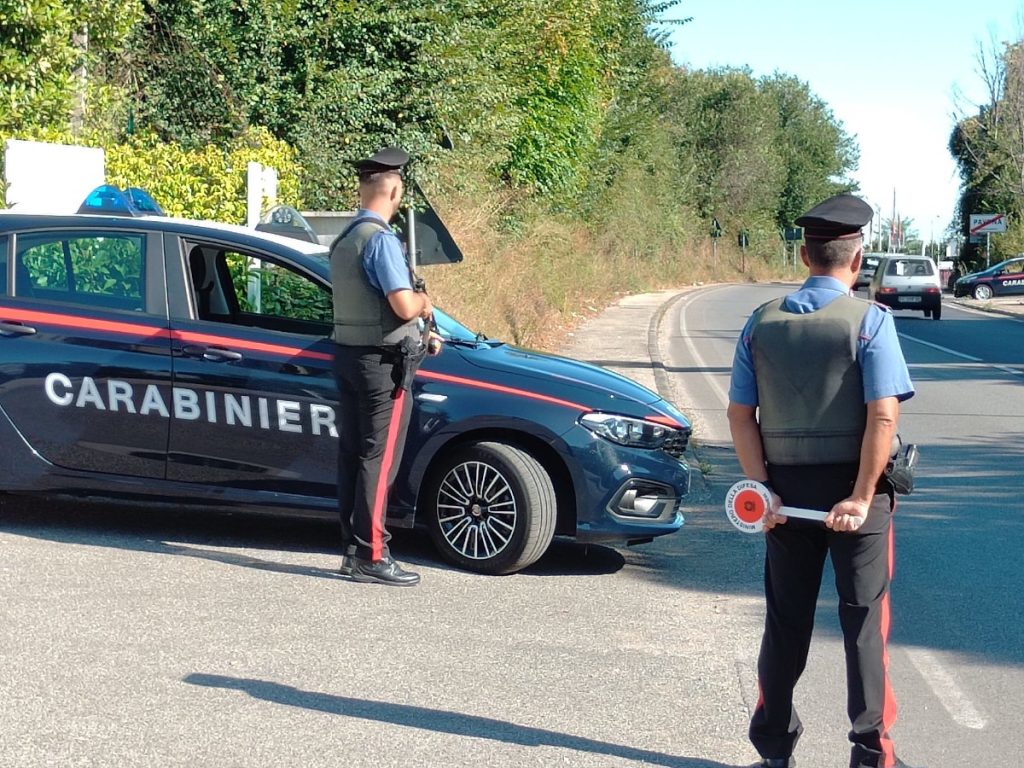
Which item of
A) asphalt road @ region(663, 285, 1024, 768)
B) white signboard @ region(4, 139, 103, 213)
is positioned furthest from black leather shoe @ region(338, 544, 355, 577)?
white signboard @ region(4, 139, 103, 213)

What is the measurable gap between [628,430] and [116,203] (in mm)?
3491

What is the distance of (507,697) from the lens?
5.16 m

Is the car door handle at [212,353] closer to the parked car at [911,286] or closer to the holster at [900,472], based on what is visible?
the holster at [900,472]

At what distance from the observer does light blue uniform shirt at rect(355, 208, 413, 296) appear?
6488 millimetres

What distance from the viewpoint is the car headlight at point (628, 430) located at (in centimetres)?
705

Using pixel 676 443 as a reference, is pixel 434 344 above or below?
above

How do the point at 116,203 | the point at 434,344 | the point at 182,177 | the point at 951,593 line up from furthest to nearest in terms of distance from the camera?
the point at 182,177
the point at 116,203
the point at 951,593
the point at 434,344

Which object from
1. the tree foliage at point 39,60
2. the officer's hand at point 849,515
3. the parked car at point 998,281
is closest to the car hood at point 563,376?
the officer's hand at point 849,515

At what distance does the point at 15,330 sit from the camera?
7301 mm

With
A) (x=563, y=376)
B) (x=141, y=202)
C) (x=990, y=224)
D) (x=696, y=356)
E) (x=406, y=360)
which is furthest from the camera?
(x=990, y=224)

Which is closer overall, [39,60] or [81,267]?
[81,267]

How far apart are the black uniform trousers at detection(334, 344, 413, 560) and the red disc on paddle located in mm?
2758

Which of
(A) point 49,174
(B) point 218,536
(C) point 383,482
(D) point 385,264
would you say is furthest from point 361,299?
(A) point 49,174

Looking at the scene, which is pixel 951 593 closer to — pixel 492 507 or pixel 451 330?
pixel 492 507
